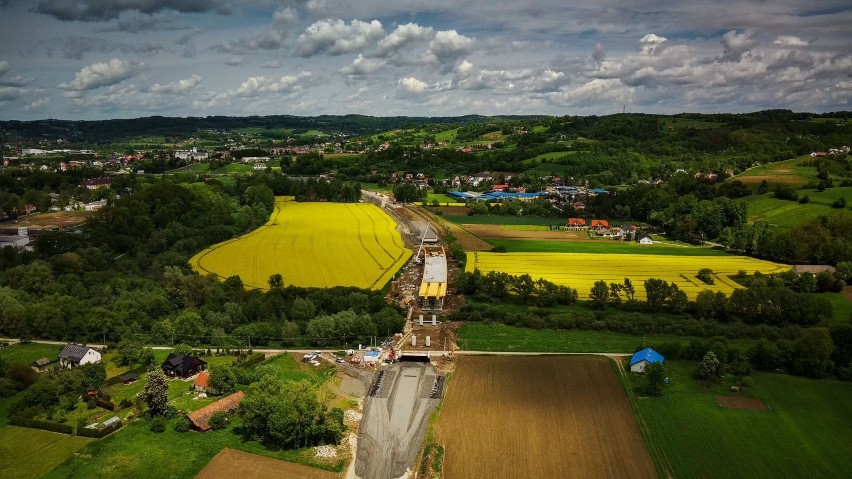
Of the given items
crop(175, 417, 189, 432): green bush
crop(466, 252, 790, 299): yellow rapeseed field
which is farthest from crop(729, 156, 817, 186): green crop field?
crop(175, 417, 189, 432): green bush

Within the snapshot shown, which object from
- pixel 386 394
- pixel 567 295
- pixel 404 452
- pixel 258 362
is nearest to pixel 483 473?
pixel 404 452

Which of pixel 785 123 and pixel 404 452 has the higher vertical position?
pixel 785 123

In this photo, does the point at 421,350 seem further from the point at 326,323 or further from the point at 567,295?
the point at 567,295

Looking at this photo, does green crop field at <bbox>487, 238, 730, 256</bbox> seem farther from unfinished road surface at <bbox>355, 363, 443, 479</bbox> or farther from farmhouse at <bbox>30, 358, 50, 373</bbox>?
farmhouse at <bbox>30, 358, 50, 373</bbox>

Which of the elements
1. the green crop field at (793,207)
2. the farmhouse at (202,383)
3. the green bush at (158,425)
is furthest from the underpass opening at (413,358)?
the green crop field at (793,207)

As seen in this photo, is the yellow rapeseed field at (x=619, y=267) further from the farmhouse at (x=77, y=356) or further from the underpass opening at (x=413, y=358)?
the farmhouse at (x=77, y=356)

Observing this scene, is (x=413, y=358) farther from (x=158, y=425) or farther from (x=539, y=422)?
(x=158, y=425)
